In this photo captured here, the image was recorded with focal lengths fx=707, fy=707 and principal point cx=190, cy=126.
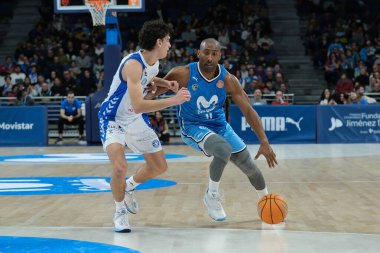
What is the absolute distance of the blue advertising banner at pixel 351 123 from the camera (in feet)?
59.8

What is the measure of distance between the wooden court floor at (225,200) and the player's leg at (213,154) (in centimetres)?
14

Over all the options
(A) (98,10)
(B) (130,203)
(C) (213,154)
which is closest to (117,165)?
(B) (130,203)

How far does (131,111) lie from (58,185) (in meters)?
3.98

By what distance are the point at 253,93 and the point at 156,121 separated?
3.30m

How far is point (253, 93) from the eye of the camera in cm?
2052

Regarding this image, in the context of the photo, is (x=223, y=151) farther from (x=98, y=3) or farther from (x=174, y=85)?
(x=98, y=3)

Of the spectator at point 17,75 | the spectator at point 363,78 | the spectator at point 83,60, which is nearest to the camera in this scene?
the spectator at point 363,78

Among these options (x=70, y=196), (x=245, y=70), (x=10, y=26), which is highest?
(x=10, y=26)

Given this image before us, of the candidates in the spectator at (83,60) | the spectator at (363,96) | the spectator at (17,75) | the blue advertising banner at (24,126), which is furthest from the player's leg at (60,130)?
the spectator at (363,96)

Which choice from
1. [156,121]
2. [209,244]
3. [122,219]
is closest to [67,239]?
[122,219]

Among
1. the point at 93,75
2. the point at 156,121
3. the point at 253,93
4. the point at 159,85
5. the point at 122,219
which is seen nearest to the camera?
the point at 122,219

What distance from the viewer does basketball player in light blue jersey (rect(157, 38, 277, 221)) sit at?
22.9 ft

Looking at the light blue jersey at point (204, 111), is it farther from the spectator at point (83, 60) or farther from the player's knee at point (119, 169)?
the spectator at point (83, 60)

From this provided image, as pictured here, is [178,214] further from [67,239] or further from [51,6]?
[51,6]
